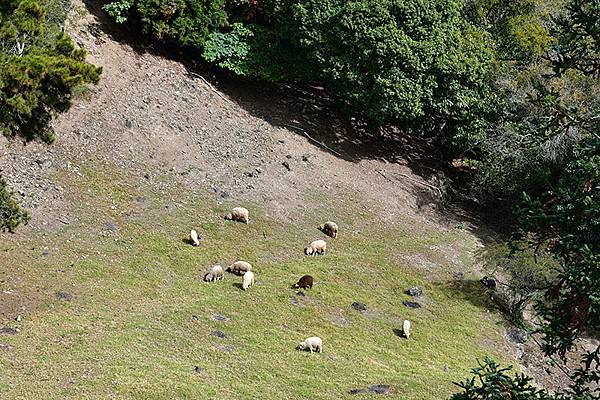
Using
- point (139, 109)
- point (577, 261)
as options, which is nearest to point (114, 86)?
point (139, 109)

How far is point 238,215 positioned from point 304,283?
172 inches

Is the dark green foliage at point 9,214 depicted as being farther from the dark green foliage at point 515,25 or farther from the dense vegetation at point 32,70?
the dark green foliage at point 515,25

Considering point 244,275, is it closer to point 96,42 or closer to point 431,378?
point 431,378

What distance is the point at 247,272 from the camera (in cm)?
2091

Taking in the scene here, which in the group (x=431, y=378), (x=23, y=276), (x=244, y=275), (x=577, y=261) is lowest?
(x=23, y=276)

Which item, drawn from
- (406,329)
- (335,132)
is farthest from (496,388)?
(335,132)

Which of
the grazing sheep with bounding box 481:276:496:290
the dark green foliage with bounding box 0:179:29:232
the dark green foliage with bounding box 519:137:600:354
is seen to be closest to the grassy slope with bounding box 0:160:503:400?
the grazing sheep with bounding box 481:276:496:290

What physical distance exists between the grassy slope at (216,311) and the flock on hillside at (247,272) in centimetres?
31

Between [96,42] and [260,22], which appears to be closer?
[96,42]

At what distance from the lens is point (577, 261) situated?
8.37 m

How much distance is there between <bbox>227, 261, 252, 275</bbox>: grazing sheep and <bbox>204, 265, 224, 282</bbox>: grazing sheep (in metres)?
0.53

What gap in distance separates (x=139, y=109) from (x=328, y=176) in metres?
8.16

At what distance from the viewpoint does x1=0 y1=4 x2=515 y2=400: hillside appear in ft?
50.9

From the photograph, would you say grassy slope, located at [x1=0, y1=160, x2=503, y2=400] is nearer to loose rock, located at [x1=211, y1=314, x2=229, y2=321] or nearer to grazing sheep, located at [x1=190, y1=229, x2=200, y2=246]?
loose rock, located at [x1=211, y1=314, x2=229, y2=321]
